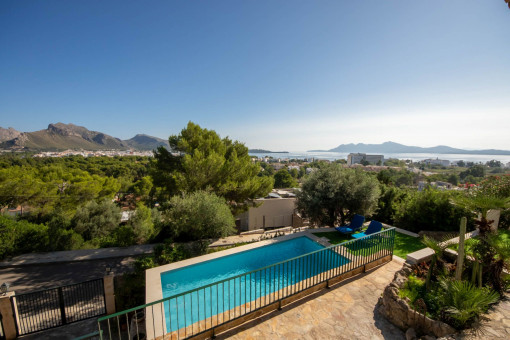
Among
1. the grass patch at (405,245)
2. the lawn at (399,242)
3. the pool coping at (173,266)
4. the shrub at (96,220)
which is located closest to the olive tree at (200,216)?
the pool coping at (173,266)

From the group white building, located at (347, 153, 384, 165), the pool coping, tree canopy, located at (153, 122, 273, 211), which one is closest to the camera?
the pool coping

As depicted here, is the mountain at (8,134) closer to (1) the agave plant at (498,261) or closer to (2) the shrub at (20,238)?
(2) the shrub at (20,238)

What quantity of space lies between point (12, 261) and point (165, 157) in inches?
306

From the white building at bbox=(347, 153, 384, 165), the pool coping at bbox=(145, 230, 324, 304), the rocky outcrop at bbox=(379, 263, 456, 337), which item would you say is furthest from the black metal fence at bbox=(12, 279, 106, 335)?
the white building at bbox=(347, 153, 384, 165)

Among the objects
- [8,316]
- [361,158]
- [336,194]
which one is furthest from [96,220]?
[361,158]

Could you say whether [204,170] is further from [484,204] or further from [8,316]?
[484,204]

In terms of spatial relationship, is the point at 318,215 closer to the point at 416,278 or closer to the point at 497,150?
the point at 416,278

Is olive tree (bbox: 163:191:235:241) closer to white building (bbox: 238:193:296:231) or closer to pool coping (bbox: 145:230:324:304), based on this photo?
pool coping (bbox: 145:230:324:304)

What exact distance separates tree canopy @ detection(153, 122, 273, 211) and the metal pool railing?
7113mm

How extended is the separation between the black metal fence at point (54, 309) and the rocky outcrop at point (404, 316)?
257 inches

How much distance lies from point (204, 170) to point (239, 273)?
630 cm

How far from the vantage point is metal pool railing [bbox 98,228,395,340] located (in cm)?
374

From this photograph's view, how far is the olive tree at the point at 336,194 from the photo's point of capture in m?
9.53

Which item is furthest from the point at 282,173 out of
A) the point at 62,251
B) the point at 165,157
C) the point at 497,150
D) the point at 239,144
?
the point at 497,150
